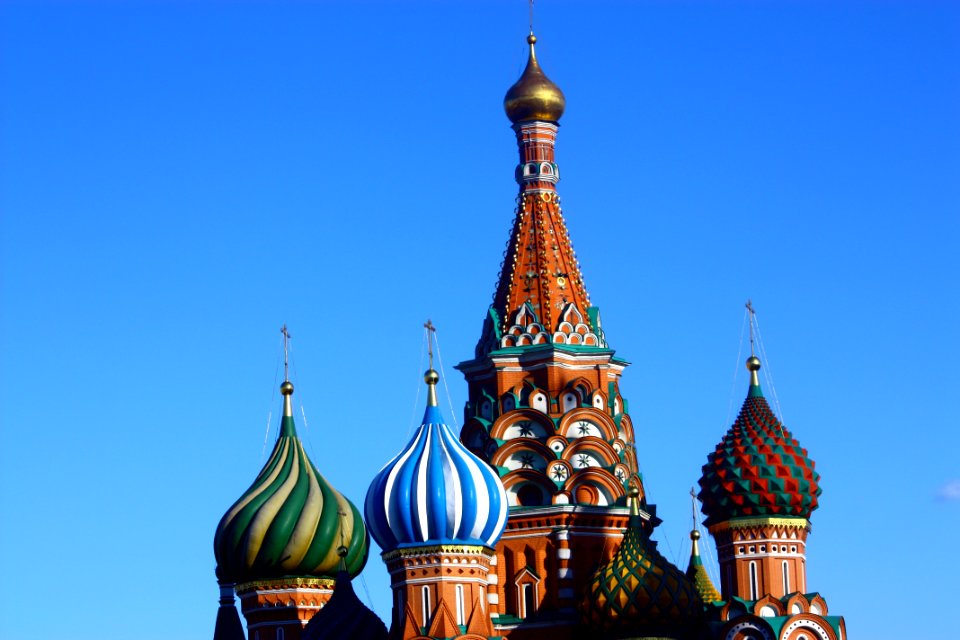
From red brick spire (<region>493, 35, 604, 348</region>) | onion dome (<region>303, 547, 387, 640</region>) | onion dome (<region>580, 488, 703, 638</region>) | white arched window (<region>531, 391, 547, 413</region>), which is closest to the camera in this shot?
onion dome (<region>580, 488, 703, 638</region>)

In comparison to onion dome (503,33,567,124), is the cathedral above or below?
below

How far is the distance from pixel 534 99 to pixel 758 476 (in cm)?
808

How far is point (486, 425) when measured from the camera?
47531mm

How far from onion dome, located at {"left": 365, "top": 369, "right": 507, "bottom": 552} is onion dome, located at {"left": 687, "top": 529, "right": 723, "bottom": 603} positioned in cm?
604

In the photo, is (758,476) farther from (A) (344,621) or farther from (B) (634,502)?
(A) (344,621)

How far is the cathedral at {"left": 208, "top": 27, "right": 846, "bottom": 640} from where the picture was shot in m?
43.8

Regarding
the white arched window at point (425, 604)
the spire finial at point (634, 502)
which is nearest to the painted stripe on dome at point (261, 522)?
the white arched window at point (425, 604)

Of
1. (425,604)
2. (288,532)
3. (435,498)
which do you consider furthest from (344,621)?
(288,532)

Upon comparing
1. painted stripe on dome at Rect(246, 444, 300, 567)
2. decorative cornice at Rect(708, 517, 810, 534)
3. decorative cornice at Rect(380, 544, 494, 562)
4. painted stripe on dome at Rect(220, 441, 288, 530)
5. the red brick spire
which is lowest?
decorative cornice at Rect(380, 544, 494, 562)

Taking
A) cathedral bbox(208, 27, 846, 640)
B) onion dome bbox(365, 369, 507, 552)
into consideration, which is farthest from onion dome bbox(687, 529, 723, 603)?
onion dome bbox(365, 369, 507, 552)

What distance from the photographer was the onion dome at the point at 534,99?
161 feet

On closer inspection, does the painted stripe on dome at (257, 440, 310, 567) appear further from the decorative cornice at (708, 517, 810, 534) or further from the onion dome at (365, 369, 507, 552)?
the decorative cornice at (708, 517, 810, 534)

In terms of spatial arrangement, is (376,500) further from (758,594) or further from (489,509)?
(758,594)

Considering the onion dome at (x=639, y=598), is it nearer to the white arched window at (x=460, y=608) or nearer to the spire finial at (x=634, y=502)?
the spire finial at (x=634, y=502)
